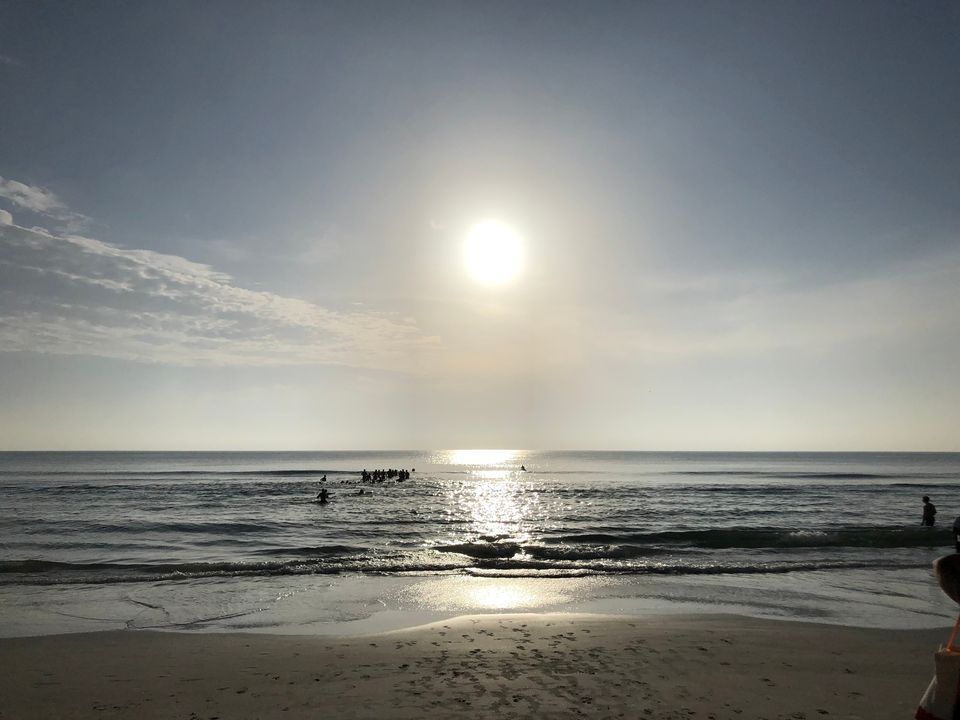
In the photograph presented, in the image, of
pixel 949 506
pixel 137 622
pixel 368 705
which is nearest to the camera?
pixel 368 705

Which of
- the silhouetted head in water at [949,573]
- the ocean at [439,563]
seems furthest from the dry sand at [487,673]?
the silhouetted head in water at [949,573]

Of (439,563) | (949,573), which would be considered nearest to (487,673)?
(949,573)

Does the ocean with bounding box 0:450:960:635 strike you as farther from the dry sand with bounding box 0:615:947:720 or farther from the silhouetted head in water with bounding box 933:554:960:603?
the silhouetted head in water with bounding box 933:554:960:603

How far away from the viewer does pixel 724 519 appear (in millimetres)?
35250

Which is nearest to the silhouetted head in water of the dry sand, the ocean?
the dry sand

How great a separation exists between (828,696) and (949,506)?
5022 cm

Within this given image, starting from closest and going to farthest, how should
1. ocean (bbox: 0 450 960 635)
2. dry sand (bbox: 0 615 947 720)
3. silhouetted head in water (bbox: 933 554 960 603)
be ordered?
silhouetted head in water (bbox: 933 554 960 603), dry sand (bbox: 0 615 947 720), ocean (bbox: 0 450 960 635)

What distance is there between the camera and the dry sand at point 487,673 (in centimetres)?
778

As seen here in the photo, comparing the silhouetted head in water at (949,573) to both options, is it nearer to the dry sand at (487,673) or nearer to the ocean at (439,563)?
the dry sand at (487,673)

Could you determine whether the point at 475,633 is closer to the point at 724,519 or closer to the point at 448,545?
the point at 448,545

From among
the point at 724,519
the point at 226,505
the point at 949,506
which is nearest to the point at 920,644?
the point at 724,519

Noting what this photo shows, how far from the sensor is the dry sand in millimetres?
7777

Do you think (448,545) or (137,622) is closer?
(137,622)

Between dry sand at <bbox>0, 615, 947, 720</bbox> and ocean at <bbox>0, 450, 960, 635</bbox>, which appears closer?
dry sand at <bbox>0, 615, 947, 720</bbox>
